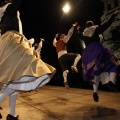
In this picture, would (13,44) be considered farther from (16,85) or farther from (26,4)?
(26,4)

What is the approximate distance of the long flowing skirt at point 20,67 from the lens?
257 cm

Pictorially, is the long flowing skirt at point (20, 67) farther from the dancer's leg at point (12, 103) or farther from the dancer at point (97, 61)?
the dancer at point (97, 61)

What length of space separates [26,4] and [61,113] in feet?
49.0

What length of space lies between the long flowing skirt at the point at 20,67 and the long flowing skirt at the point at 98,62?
1.84 m

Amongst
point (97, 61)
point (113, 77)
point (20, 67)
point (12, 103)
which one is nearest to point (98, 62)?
point (97, 61)

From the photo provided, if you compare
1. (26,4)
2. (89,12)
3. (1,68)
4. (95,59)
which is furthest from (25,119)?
(89,12)

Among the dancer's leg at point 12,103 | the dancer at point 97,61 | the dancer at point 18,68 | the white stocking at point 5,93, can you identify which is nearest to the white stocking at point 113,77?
the dancer at point 97,61

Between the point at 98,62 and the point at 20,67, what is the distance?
218cm

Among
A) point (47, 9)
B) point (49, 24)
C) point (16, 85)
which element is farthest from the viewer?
point (49, 24)

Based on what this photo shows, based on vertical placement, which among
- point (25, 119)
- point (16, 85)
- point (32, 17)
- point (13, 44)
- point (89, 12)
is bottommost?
point (25, 119)

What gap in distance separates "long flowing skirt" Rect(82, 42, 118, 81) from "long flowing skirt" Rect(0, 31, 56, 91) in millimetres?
1838

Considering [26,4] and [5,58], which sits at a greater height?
[26,4]

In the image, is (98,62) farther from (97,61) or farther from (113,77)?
(113,77)

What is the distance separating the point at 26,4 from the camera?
686 inches
